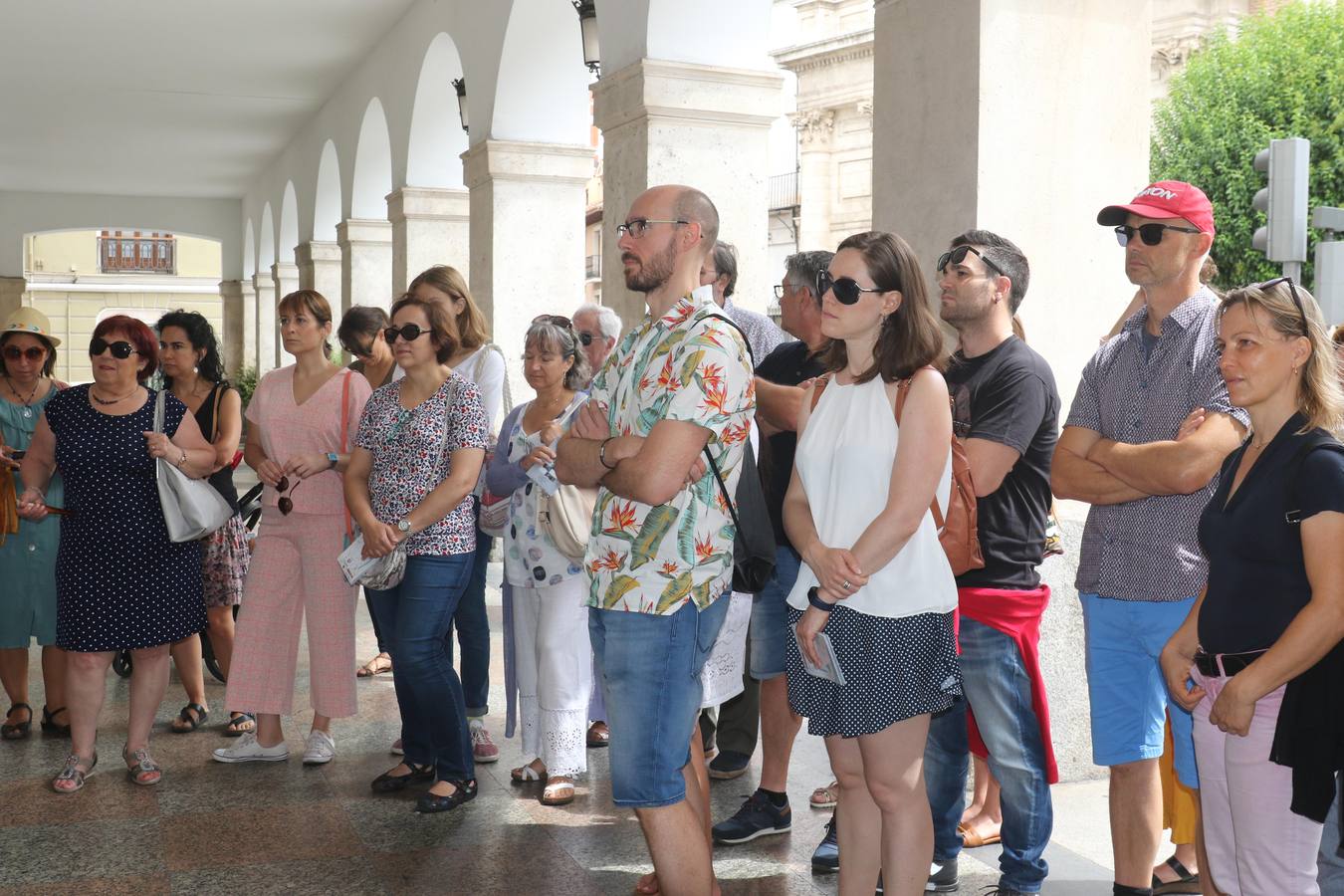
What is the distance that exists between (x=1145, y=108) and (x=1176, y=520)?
79.0 inches

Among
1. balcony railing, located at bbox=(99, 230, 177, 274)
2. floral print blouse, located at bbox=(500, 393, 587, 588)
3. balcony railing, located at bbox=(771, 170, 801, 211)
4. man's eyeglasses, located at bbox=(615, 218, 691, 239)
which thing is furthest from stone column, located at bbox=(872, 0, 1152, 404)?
balcony railing, located at bbox=(99, 230, 177, 274)

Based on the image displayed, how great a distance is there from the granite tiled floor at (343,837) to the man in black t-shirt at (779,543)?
123 millimetres

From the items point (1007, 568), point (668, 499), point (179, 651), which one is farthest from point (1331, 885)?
point (179, 651)

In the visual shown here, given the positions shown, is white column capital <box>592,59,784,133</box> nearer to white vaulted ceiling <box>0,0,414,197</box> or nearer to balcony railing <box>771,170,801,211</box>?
white vaulted ceiling <box>0,0,414,197</box>

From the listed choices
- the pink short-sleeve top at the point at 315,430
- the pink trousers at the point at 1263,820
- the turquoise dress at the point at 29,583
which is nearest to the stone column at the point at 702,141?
the pink short-sleeve top at the point at 315,430

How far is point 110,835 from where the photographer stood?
4383 millimetres

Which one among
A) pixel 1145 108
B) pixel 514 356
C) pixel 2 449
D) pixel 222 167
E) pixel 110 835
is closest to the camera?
pixel 110 835

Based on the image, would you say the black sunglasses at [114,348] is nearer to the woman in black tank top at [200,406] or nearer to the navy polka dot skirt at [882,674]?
the woman in black tank top at [200,406]

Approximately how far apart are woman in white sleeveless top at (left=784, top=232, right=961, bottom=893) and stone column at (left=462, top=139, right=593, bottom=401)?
23.7ft

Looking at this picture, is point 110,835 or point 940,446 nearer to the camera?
point 940,446

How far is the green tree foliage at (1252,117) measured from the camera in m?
20.3

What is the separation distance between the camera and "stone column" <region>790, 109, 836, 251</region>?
3329 cm

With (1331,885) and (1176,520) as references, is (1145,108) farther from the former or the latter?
(1331,885)

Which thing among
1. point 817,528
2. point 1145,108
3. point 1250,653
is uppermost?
point 1145,108
